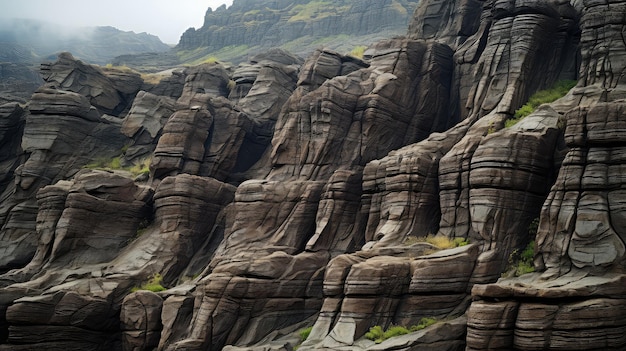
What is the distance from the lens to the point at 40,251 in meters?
41.4

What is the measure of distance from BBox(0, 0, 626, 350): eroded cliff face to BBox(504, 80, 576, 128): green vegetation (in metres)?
0.73

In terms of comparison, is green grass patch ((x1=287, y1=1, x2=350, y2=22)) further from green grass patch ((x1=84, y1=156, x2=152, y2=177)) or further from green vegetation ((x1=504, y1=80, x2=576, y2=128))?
green vegetation ((x1=504, y1=80, x2=576, y2=128))

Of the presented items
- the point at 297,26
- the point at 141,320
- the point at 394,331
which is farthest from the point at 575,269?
the point at 297,26

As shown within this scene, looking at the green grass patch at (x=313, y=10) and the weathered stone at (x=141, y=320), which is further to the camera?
the green grass patch at (x=313, y=10)

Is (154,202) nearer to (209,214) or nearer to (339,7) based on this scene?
(209,214)

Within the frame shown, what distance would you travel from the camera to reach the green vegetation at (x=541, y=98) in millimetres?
33688

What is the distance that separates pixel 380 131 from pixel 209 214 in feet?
41.8

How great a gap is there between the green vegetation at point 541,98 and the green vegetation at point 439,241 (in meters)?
7.19

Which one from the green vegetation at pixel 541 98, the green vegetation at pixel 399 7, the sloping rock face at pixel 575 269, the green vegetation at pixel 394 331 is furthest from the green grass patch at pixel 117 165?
the green vegetation at pixel 399 7

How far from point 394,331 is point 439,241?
580 cm

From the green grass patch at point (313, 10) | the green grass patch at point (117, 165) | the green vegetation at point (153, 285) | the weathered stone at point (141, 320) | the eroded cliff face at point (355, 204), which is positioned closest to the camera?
the eroded cliff face at point (355, 204)

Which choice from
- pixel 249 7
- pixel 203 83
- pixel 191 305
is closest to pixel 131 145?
pixel 203 83

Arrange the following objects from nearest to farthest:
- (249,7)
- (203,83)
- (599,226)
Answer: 1. (599,226)
2. (203,83)
3. (249,7)

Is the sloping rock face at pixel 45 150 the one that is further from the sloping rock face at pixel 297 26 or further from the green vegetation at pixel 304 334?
the sloping rock face at pixel 297 26
